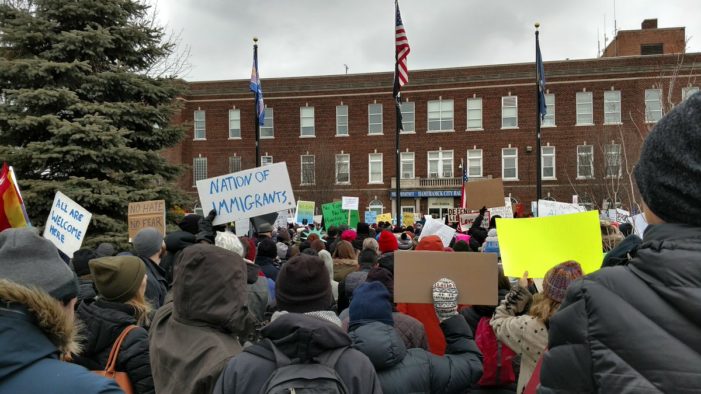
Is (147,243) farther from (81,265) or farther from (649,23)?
(649,23)

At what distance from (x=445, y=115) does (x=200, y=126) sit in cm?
1847

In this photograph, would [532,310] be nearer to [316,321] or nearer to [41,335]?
[316,321]

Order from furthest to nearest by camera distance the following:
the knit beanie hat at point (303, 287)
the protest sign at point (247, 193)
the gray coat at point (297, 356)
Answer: the protest sign at point (247, 193) < the knit beanie hat at point (303, 287) < the gray coat at point (297, 356)

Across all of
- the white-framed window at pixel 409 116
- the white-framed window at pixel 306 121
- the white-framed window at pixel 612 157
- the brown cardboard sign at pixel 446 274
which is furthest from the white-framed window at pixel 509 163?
the brown cardboard sign at pixel 446 274

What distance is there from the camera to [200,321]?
2.66 metres

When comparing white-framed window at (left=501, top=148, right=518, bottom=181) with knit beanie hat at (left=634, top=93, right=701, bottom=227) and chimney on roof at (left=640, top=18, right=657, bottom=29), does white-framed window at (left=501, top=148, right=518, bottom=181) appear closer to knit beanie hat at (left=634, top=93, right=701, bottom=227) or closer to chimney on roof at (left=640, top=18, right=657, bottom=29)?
chimney on roof at (left=640, top=18, right=657, bottom=29)

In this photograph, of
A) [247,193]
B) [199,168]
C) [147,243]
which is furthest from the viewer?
[199,168]

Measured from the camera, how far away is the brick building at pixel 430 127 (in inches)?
1492

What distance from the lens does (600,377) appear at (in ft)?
4.46

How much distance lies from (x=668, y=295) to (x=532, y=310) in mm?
1965

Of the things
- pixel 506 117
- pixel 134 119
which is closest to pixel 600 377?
pixel 134 119

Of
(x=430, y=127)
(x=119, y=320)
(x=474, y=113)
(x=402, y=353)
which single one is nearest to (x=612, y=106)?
(x=474, y=113)

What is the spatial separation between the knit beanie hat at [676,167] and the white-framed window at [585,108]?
40.0 m

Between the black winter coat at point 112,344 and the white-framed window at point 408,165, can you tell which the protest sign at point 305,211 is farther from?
the white-framed window at point 408,165
